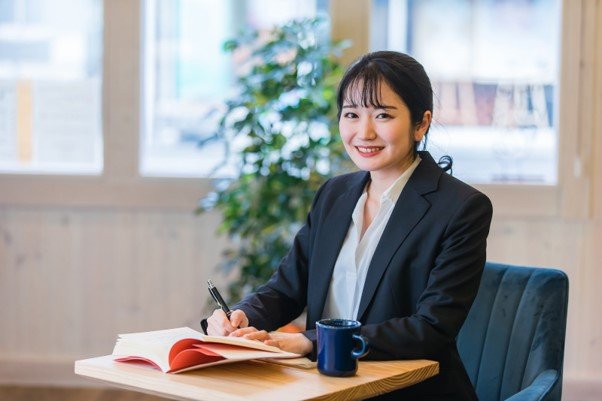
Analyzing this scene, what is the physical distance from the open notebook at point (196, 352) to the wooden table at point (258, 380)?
0.06ft

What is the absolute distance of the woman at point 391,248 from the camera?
1814mm

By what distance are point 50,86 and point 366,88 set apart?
2405 mm

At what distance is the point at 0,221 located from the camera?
3998 mm

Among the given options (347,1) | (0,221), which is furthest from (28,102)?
(347,1)

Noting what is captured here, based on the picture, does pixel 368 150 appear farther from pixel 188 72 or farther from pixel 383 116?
pixel 188 72

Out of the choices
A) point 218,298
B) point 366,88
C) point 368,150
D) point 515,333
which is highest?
point 366,88

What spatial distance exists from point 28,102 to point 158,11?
666 mm

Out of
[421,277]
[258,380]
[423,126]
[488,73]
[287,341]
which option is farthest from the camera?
[488,73]

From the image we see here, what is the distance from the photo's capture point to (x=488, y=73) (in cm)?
385

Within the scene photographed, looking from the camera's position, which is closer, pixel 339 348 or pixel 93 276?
pixel 339 348

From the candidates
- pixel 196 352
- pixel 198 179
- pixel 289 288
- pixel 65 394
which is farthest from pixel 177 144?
pixel 196 352

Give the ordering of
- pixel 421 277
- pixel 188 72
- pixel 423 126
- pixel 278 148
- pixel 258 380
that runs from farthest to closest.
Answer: pixel 188 72, pixel 278 148, pixel 423 126, pixel 421 277, pixel 258 380

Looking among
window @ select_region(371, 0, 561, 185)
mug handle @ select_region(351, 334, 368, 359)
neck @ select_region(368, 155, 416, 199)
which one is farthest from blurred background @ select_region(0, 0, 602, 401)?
mug handle @ select_region(351, 334, 368, 359)

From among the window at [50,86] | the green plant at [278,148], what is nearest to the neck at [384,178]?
the green plant at [278,148]
